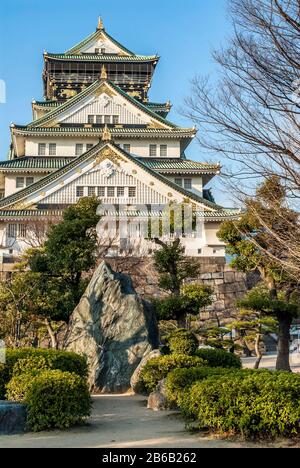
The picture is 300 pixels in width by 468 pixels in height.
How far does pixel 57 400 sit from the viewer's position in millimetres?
9398

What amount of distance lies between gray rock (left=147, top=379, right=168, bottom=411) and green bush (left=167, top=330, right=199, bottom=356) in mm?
1630

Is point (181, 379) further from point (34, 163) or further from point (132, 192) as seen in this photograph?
point (34, 163)

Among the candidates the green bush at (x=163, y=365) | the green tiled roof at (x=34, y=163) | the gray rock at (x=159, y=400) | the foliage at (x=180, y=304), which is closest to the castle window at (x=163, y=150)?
the green tiled roof at (x=34, y=163)

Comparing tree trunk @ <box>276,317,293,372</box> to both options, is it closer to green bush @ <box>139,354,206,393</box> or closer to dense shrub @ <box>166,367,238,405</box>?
green bush @ <box>139,354,206,393</box>

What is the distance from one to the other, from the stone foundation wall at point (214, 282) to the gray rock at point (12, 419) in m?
19.5

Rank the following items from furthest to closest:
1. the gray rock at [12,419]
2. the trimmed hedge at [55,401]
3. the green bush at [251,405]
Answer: the trimmed hedge at [55,401], the gray rock at [12,419], the green bush at [251,405]

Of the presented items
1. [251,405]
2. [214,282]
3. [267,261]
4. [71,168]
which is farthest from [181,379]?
[71,168]

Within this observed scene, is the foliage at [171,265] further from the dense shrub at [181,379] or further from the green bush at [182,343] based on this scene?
A: the dense shrub at [181,379]

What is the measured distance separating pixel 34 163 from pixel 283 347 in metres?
26.3

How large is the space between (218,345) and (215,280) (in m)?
10.2

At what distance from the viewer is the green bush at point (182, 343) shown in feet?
45.0

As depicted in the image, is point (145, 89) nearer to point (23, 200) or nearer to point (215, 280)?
point (23, 200)

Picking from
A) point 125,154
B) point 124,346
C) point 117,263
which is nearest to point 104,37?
point 125,154

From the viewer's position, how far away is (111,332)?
15477mm
